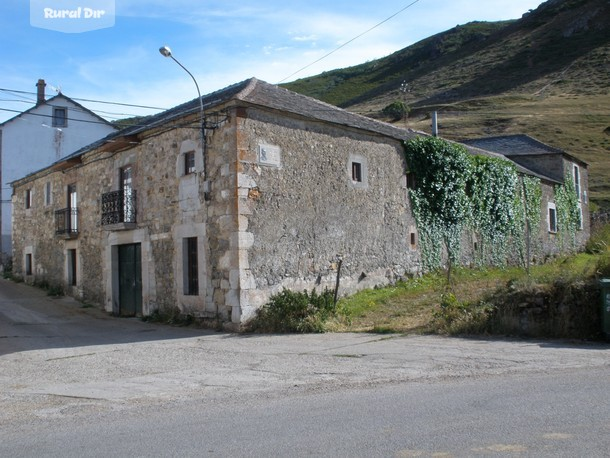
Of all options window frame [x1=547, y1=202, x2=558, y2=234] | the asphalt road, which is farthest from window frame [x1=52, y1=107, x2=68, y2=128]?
window frame [x1=547, y1=202, x2=558, y2=234]

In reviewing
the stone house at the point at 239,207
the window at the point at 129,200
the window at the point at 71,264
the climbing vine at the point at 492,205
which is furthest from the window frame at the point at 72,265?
the climbing vine at the point at 492,205

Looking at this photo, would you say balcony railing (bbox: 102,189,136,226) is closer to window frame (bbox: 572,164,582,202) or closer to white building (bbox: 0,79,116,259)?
white building (bbox: 0,79,116,259)

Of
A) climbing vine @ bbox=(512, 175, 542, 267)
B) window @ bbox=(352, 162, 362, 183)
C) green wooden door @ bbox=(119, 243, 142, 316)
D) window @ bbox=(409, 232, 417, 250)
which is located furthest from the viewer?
climbing vine @ bbox=(512, 175, 542, 267)

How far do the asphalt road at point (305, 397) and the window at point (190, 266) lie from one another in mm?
2418

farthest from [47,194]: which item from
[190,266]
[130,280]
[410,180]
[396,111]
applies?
[396,111]

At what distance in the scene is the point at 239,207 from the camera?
1336 cm

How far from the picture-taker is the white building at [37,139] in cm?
3105

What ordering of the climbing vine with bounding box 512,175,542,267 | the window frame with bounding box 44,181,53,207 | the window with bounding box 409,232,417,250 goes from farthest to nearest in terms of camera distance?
the climbing vine with bounding box 512,175,542,267 < the window frame with bounding box 44,181,53,207 < the window with bounding box 409,232,417,250

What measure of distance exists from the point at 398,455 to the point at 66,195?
64.0 feet

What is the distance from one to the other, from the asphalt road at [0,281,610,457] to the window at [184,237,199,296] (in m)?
2.42

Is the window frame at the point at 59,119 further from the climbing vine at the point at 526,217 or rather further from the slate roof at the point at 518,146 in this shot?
the climbing vine at the point at 526,217

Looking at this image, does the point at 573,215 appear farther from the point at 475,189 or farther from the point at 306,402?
the point at 306,402

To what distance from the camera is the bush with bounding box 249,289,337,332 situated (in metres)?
13.1

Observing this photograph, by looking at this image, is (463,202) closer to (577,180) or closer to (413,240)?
(413,240)
